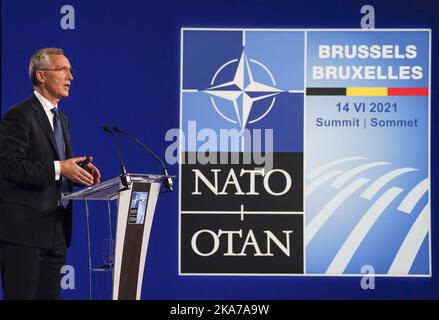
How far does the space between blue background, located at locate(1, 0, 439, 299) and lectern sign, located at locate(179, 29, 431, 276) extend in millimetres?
81

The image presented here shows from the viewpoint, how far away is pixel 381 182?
5930 mm

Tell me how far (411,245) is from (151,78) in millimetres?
2197

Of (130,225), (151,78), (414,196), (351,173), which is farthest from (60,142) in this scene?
(414,196)

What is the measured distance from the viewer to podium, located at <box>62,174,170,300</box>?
13.2 feet

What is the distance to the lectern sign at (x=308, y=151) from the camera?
232 inches

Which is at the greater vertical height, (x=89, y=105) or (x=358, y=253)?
(x=89, y=105)

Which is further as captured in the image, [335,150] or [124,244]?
[335,150]

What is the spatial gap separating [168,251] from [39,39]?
176cm

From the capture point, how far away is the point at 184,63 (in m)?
5.93

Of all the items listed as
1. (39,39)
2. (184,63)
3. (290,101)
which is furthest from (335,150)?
(39,39)

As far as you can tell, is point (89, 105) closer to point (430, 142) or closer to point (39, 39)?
point (39, 39)

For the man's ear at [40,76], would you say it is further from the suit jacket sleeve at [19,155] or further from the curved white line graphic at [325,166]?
the curved white line graphic at [325,166]

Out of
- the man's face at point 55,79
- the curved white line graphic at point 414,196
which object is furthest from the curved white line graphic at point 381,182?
the man's face at point 55,79

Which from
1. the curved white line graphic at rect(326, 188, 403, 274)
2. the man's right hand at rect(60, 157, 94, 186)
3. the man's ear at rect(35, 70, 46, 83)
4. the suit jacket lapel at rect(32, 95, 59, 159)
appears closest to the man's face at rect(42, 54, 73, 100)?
the man's ear at rect(35, 70, 46, 83)
